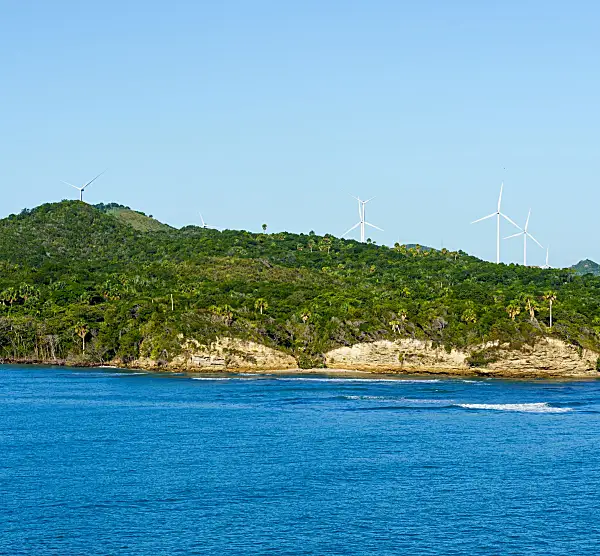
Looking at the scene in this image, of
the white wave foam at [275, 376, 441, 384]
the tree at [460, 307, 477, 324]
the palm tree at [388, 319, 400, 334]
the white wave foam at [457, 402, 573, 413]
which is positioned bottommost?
the white wave foam at [457, 402, 573, 413]

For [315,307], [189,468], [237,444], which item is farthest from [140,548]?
[315,307]

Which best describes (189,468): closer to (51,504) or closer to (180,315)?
(51,504)

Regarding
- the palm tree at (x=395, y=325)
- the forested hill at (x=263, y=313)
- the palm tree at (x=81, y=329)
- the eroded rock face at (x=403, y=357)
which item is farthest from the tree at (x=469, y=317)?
the palm tree at (x=81, y=329)

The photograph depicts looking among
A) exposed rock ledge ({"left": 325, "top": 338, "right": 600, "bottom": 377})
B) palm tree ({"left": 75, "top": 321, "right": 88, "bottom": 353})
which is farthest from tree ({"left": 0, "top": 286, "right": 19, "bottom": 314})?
exposed rock ledge ({"left": 325, "top": 338, "right": 600, "bottom": 377})

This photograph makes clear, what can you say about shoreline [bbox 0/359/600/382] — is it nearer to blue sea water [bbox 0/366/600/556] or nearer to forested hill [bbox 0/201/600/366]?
forested hill [bbox 0/201/600/366]

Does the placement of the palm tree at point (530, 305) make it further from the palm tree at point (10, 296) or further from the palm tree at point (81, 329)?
the palm tree at point (10, 296)

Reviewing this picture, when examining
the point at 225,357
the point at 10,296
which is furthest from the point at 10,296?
the point at 225,357
